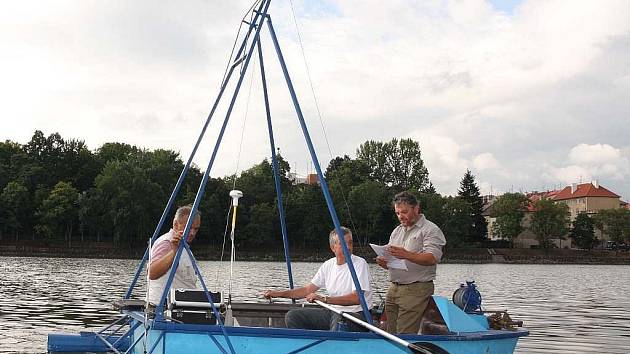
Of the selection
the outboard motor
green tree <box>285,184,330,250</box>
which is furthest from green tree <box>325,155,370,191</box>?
the outboard motor

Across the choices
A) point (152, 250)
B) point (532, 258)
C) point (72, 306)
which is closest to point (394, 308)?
point (152, 250)

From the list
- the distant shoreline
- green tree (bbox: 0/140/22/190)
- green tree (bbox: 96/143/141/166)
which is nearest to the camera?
the distant shoreline

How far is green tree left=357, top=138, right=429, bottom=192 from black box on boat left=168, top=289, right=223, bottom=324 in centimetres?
10805

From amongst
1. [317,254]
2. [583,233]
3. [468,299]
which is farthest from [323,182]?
[583,233]

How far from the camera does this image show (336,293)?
30.1 feet

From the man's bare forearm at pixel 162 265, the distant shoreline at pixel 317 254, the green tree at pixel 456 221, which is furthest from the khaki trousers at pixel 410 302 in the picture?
the green tree at pixel 456 221

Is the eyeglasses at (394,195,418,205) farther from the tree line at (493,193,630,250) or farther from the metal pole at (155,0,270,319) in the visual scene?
the tree line at (493,193,630,250)

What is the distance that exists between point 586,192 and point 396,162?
6541 centimetres

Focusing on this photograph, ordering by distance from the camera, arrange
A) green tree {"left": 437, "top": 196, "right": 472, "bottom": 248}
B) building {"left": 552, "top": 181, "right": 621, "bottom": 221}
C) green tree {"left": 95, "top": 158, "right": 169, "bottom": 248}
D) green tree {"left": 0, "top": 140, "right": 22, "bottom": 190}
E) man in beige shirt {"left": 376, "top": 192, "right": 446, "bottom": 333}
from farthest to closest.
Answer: building {"left": 552, "top": 181, "right": 621, "bottom": 221}, green tree {"left": 437, "top": 196, "right": 472, "bottom": 248}, green tree {"left": 0, "top": 140, "right": 22, "bottom": 190}, green tree {"left": 95, "top": 158, "right": 169, "bottom": 248}, man in beige shirt {"left": 376, "top": 192, "right": 446, "bottom": 333}

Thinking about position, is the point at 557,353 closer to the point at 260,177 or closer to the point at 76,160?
the point at 260,177

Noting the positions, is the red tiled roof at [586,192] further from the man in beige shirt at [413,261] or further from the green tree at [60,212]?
the man in beige shirt at [413,261]

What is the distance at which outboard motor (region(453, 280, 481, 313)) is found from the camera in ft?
35.6

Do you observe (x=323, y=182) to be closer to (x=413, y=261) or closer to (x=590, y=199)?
(x=413, y=261)

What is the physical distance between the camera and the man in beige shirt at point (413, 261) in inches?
345
